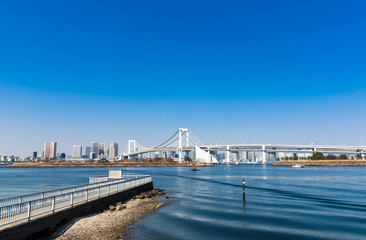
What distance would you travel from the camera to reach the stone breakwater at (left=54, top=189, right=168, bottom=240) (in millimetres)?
13113

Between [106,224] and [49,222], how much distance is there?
11.7ft

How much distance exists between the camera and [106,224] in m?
15.4

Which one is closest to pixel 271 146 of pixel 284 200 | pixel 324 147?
pixel 324 147

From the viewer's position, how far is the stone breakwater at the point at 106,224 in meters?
13.1

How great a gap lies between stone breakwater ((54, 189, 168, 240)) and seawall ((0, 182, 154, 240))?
1.65 feet

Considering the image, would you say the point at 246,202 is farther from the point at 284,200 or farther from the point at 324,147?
the point at 324,147

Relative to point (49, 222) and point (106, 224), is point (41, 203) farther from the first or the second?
point (106, 224)

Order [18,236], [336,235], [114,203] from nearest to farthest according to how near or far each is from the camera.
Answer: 1. [18,236]
2. [336,235]
3. [114,203]

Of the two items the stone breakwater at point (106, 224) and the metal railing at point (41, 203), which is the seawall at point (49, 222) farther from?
the stone breakwater at point (106, 224)

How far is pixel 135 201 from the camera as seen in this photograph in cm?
2434

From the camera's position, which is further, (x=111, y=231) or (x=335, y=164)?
(x=335, y=164)

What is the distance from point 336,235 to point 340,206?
36.2ft

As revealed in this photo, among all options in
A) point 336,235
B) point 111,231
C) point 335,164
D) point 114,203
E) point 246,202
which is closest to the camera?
point 111,231

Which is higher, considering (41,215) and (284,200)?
(41,215)
